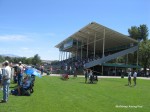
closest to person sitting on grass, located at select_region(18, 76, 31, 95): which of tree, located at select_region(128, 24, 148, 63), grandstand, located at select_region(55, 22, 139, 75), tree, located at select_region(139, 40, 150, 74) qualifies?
grandstand, located at select_region(55, 22, 139, 75)

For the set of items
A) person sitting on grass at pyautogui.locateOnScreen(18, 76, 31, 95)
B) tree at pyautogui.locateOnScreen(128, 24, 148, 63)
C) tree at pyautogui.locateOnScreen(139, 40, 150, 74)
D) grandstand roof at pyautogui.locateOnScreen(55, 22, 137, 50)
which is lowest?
person sitting on grass at pyautogui.locateOnScreen(18, 76, 31, 95)

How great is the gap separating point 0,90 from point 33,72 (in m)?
2.13

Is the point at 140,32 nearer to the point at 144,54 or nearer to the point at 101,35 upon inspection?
the point at 144,54

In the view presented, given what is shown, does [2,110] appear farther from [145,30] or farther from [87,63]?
[145,30]

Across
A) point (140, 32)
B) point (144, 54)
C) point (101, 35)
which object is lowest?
point (144, 54)

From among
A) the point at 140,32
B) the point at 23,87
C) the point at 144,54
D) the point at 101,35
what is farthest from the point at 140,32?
the point at 23,87

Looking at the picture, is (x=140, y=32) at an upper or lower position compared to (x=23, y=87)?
upper

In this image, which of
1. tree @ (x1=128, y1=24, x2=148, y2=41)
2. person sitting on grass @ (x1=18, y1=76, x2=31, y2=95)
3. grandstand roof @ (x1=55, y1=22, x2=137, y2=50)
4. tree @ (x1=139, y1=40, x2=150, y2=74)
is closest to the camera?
person sitting on grass @ (x1=18, y1=76, x2=31, y2=95)

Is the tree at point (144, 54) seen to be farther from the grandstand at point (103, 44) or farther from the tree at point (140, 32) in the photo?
the tree at point (140, 32)

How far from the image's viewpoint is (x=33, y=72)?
61.2 feet

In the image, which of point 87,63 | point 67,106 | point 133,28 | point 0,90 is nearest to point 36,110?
point 67,106

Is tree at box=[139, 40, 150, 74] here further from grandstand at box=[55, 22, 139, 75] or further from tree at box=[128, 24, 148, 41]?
tree at box=[128, 24, 148, 41]

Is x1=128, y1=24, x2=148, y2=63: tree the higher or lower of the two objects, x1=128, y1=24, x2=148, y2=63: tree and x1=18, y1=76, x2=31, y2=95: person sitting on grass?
the higher

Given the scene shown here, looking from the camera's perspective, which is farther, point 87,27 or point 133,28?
point 133,28
